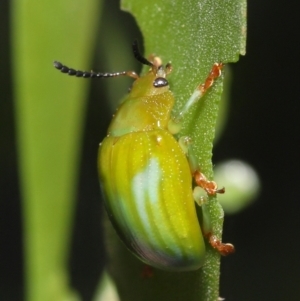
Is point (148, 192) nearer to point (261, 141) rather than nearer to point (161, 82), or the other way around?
point (161, 82)

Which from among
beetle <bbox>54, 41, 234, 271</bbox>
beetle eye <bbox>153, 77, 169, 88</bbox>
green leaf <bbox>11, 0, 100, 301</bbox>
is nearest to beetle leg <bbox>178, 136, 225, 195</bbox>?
beetle <bbox>54, 41, 234, 271</bbox>

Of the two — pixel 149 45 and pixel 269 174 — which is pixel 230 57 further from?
pixel 269 174

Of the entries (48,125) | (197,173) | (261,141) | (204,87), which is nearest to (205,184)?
(197,173)

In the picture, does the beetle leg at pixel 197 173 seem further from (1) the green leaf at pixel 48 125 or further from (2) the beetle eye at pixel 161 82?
(1) the green leaf at pixel 48 125

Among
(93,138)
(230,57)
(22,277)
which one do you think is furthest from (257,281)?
(230,57)

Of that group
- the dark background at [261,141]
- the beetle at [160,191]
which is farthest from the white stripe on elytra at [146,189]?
the dark background at [261,141]

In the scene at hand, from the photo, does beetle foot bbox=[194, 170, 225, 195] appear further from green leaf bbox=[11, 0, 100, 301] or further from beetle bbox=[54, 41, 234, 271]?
green leaf bbox=[11, 0, 100, 301]
